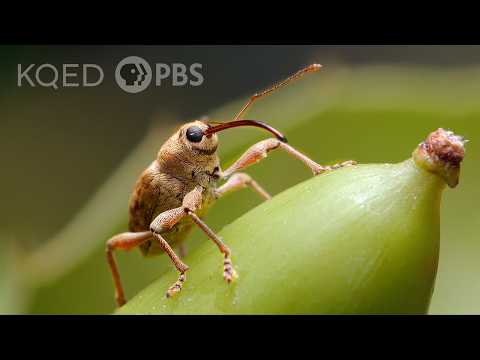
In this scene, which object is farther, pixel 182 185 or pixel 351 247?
pixel 182 185

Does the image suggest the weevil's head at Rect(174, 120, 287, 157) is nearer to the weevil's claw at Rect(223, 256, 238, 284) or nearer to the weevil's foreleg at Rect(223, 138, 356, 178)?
the weevil's foreleg at Rect(223, 138, 356, 178)

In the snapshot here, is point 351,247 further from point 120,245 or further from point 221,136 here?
point 221,136

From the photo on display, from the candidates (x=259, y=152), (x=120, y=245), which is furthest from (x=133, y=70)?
(x=120, y=245)

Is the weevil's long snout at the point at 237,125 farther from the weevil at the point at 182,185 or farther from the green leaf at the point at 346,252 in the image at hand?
the green leaf at the point at 346,252

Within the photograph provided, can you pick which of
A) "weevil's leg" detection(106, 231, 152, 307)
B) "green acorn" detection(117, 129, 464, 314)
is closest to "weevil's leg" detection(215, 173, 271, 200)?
"weevil's leg" detection(106, 231, 152, 307)

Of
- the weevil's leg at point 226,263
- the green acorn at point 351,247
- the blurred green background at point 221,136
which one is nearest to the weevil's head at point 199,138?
the blurred green background at point 221,136
